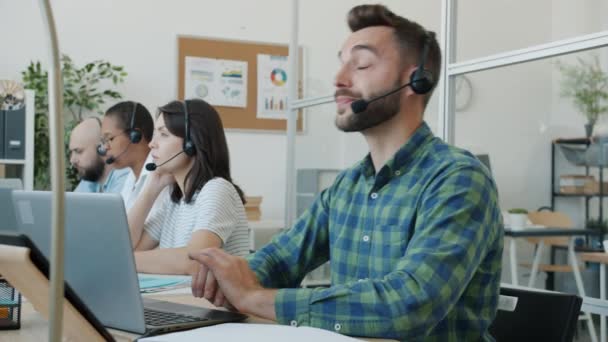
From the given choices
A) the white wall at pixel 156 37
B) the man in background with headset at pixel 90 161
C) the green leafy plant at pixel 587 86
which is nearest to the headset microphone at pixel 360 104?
the green leafy plant at pixel 587 86

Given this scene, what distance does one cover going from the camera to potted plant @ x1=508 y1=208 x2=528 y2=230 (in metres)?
2.53

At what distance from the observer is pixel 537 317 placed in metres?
1.34

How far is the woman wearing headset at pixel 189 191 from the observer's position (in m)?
2.19

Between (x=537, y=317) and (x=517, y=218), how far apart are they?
1253 mm

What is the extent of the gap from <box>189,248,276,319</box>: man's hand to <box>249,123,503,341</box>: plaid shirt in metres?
0.03

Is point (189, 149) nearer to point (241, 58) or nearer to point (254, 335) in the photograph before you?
point (254, 335)

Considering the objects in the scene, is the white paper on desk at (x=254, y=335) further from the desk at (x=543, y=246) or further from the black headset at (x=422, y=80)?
the desk at (x=543, y=246)

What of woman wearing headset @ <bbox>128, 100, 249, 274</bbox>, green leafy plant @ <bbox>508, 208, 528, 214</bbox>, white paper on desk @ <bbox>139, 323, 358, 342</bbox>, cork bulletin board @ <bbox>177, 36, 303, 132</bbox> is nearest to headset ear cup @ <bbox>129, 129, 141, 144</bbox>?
woman wearing headset @ <bbox>128, 100, 249, 274</bbox>

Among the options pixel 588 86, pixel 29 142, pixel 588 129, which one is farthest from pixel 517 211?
pixel 29 142

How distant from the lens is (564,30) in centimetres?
228

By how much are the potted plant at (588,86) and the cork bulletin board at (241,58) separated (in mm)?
3453

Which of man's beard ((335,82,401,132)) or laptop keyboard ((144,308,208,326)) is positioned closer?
laptop keyboard ((144,308,208,326))

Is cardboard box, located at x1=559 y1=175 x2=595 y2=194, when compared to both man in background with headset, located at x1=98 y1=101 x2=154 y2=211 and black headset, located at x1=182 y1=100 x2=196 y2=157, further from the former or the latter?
man in background with headset, located at x1=98 y1=101 x2=154 y2=211

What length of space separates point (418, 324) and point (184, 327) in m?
0.35
